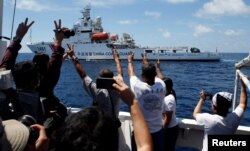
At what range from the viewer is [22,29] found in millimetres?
A: 3344

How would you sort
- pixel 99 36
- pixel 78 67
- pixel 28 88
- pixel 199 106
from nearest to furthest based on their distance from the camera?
pixel 28 88 → pixel 78 67 → pixel 199 106 → pixel 99 36

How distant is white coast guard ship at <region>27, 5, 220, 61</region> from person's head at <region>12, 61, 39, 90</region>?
63.5 meters

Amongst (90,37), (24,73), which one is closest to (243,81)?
(24,73)

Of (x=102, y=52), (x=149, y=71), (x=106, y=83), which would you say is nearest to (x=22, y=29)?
(x=149, y=71)

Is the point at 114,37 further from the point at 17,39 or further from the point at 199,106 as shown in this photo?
the point at 17,39

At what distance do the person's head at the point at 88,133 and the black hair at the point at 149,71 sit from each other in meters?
1.99

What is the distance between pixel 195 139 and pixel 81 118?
3421mm

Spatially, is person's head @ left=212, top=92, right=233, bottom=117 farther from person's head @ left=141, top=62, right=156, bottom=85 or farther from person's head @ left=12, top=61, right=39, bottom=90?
person's head @ left=12, top=61, right=39, bottom=90

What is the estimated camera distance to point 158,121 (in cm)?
374

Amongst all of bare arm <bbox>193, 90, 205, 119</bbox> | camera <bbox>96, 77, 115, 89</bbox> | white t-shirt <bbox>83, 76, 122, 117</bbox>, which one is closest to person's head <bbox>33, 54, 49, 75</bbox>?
white t-shirt <bbox>83, 76, 122, 117</bbox>

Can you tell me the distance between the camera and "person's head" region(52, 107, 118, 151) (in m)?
1.43

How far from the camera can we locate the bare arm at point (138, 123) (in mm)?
1834

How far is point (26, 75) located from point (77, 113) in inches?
46.4

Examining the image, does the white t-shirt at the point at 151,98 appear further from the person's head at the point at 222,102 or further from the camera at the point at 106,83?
the camera at the point at 106,83
